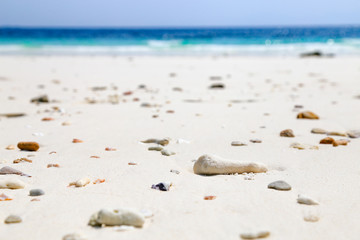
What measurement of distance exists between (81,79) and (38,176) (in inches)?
238

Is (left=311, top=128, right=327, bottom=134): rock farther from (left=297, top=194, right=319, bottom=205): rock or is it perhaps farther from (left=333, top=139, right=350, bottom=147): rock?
(left=297, top=194, right=319, bottom=205): rock

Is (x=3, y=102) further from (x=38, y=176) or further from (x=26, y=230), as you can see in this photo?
(x=26, y=230)

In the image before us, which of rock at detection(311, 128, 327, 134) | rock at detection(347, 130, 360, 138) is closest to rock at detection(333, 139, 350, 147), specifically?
rock at detection(347, 130, 360, 138)

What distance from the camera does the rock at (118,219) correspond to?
1.84 metres

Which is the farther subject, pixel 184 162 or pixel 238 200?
pixel 184 162

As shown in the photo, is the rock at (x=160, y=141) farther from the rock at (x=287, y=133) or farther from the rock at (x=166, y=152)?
the rock at (x=287, y=133)

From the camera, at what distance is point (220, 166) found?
8.57ft

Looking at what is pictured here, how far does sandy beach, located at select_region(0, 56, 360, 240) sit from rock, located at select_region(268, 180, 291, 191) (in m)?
0.03

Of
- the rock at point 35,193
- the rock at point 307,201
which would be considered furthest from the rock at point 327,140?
the rock at point 35,193

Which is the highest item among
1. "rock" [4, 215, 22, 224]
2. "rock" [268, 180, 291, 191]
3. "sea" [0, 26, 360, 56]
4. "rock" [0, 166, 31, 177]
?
"rock" [268, 180, 291, 191]

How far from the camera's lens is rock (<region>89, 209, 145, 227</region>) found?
1.84 meters

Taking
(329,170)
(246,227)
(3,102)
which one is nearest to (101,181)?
(246,227)

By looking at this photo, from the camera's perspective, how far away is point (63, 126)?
411cm

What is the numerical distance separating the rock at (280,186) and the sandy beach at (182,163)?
0.03 metres
